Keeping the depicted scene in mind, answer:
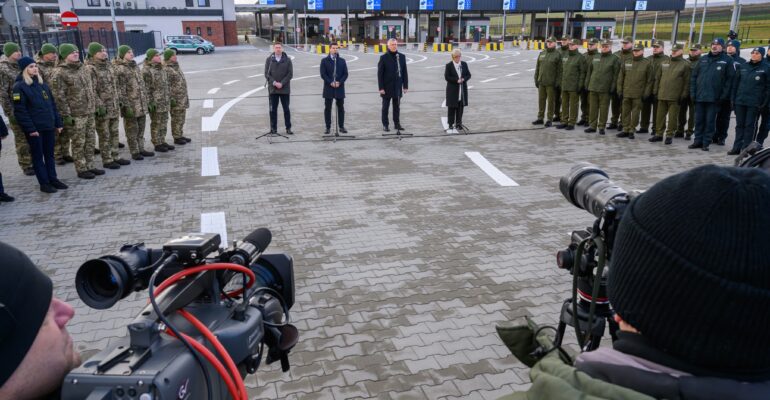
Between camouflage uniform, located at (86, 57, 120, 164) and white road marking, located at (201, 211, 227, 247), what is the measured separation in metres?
3.29

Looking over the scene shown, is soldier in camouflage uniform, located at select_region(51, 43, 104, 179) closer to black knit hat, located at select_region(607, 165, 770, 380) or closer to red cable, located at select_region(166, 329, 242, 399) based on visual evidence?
red cable, located at select_region(166, 329, 242, 399)

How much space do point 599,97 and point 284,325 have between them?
38.3 feet

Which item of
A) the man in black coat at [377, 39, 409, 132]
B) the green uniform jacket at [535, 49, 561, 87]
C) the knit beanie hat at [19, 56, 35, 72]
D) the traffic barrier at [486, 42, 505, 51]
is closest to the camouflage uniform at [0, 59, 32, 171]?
the knit beanie hat at [19, 56, 35, 72]

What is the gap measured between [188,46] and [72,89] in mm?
40167

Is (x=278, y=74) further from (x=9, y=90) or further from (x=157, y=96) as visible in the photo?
(x=9, y=90)

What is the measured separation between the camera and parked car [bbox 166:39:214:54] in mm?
44812

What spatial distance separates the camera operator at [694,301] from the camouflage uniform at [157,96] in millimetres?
10515

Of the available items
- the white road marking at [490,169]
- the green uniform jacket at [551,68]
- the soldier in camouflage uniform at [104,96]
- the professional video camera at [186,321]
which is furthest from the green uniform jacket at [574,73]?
the professional video camera at [186,321]

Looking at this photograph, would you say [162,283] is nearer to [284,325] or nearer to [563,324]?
[284,325]

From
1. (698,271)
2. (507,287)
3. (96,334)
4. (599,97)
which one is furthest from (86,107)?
(599,97)

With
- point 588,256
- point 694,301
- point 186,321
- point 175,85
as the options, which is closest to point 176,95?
point 175,85

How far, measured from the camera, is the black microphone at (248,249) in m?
2.06

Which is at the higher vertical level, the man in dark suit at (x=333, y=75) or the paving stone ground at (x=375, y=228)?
the man in dark suit at (x=333, y=75)

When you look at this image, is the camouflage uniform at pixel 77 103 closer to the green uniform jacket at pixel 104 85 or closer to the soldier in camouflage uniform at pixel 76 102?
the soldier in camouflage uniform at pixel 76 102
